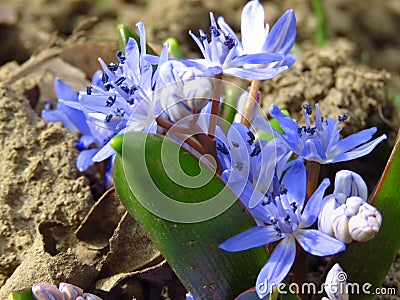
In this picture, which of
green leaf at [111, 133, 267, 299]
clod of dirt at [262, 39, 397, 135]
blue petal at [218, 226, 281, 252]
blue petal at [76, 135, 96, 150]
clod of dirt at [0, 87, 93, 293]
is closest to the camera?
green leaf at [111, 133, 267, 299]

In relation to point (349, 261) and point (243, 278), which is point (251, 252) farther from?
point (349, 261)

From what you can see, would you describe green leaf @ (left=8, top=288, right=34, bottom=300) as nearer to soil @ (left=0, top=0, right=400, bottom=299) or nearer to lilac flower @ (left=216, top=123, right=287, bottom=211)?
soil @ (left=0, top=0, right=400, bottom=299)

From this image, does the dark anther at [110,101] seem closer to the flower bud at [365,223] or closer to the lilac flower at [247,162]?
the lilac flower at [247,162]

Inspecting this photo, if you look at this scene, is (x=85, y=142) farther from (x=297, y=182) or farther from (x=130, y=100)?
(x=297, y=182)

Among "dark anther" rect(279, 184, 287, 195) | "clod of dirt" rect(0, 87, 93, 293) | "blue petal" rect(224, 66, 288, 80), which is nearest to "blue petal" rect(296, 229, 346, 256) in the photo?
"dark anther" rect(279, 184, 287, 195)

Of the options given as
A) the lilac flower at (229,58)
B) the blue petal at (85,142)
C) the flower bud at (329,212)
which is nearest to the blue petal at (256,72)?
the lilac flower at (229,58)

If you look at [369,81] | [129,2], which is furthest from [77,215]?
[129,2]
